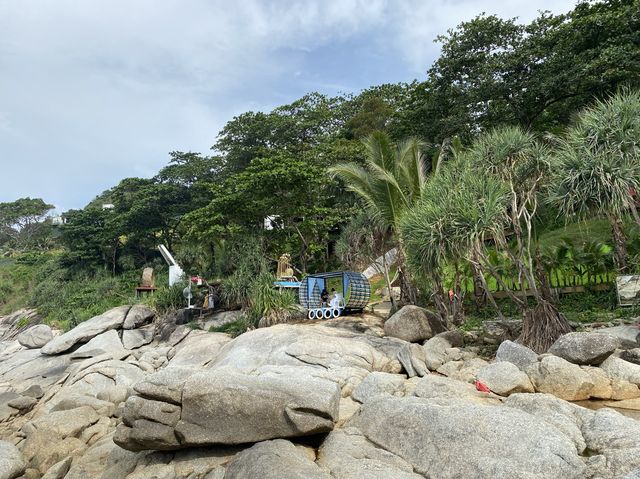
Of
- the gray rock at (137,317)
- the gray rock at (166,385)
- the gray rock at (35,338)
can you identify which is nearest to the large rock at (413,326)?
the gray rock at (166,385)

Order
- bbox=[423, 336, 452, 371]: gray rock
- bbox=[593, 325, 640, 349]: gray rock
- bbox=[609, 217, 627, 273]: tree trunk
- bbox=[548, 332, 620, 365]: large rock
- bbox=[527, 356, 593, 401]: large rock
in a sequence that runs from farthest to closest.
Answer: bbox=[609, 217, 627, 273]: tree trunk → bbox=[423, 336, 452, 371]: gray rock → bbox=[593, 325, 640, 349]: gray rock → bbox=[548, 332, 620, 365]: large rock → bbox=[527, 356, 593, 401]: large rock

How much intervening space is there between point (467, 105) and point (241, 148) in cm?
1577

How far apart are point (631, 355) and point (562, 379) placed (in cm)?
204

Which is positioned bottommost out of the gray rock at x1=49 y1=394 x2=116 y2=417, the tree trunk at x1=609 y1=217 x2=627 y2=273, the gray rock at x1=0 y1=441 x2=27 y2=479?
the gray rock at x1=0 y1=441 x2=27 y2=479

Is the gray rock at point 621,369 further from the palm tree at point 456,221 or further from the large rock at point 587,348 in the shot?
the palm tree at point 456,221

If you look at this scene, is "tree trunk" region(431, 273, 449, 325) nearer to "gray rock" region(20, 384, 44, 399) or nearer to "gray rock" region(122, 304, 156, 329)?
"gray rock" region(20, 384, 44, 399)

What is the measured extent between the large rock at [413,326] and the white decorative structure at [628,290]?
460 cm

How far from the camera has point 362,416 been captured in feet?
24.1

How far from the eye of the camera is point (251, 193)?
21.0m

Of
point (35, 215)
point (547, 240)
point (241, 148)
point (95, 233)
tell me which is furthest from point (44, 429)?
point (35, 215)

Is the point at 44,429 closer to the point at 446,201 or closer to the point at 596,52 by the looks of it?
the point at 446,201

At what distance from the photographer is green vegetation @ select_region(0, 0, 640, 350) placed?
429 inches

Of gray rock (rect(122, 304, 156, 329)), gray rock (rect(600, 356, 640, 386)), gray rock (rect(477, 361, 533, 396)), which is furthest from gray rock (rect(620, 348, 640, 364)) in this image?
gray rock (rect(122, 304, 156, 329))

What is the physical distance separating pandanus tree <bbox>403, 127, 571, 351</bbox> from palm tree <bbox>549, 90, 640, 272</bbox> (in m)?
0.73
